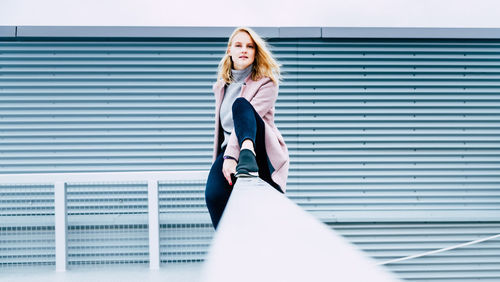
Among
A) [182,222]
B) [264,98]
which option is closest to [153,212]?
[182,222]

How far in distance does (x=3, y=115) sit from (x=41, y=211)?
2156mm

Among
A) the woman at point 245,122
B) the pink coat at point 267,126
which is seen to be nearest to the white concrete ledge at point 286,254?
the woman at point 245,122

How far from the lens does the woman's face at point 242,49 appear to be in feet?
6.44

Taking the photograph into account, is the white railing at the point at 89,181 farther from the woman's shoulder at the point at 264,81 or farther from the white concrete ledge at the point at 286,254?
the white concrete ledge at the point at 286,254

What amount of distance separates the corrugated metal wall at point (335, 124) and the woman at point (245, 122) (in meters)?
2.63

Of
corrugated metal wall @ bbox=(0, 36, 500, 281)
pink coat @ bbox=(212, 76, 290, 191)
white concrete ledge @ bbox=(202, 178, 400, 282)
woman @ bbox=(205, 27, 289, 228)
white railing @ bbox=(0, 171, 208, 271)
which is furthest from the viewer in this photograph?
corrugated metal wall @ bbox=(0, 36, 500, 281)

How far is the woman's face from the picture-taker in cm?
196

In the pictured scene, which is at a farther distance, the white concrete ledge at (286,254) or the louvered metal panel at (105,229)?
the louvered metal panel at (105,229)

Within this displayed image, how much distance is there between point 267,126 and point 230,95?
32cm

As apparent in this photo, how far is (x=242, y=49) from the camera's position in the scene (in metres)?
1.97

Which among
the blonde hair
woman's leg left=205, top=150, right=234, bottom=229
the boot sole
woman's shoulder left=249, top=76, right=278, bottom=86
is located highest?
the blonde hair

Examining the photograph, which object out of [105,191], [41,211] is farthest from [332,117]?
[41,211]

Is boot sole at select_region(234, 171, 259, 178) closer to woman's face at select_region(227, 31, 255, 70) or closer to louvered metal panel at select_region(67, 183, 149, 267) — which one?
woman's face at select_region(227, 31, 255, 70)

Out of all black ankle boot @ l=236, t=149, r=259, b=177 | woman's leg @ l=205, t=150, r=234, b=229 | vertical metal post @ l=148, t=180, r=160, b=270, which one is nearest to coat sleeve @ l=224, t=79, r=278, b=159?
woman's leg @ l=205, t=150, r=234, b=229
